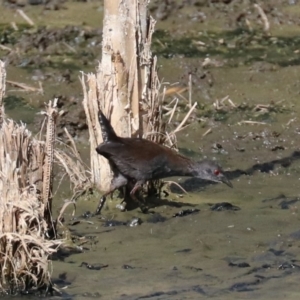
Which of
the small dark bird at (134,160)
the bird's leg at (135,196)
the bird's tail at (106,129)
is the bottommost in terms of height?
the bird's leg at (135,196)

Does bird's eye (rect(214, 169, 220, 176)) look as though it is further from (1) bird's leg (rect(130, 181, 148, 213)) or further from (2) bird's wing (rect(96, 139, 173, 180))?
(1) bird's leg (rect(130, 181, 148, 213))

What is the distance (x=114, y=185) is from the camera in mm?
8852

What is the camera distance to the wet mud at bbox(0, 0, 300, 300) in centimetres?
725

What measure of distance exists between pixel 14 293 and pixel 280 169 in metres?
4.21

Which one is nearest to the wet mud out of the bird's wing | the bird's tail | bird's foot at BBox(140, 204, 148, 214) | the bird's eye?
bird's foot at BBox(140, 204, 148, 214)

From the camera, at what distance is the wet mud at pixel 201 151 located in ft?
23.8

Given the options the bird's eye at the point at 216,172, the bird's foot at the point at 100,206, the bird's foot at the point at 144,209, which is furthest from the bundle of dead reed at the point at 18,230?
the bird's eye at the point at 216,172

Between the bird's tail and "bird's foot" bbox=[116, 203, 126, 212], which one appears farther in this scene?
"bird's foot" bbox=[116, 203, 126, 212]

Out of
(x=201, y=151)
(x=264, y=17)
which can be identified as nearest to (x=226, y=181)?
(x=201, y=151)

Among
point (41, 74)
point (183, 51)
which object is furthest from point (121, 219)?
point (183, 51)

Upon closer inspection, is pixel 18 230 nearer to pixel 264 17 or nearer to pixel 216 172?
pixel 216 172

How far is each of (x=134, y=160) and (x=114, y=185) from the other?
1.18ft

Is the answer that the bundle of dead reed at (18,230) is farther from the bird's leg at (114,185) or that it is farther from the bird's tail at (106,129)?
the bird's leg at (114,185)

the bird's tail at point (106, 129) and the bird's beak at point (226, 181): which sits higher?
the bird's tail at point (106, 129)
